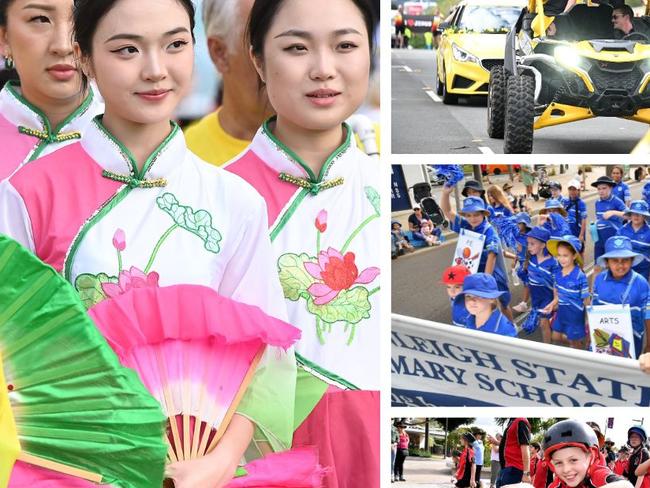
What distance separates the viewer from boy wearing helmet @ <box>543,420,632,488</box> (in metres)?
3.71

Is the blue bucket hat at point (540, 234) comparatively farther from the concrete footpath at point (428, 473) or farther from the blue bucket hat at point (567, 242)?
the concrete footpath at point (428, 473)

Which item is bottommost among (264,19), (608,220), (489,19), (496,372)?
(496,372)

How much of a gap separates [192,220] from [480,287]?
117 centimetres

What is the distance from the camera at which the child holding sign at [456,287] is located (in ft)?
13.6

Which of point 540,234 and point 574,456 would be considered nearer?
point 574,456

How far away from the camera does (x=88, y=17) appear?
3338mm

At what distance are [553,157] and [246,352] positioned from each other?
1.29m

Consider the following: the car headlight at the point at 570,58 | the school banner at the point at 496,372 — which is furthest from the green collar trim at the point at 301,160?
the car headlight at the point at 570,58

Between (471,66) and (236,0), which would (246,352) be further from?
(471,66)

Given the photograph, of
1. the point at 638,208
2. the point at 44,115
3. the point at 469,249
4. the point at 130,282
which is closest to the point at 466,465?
the point at 469,249

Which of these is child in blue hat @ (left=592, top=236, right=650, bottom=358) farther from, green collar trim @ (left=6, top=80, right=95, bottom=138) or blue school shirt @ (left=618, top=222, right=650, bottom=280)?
green collar trim @ (left=6, top=80, right=95, bottom=138)

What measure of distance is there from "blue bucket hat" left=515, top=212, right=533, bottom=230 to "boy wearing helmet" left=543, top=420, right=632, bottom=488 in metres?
0.81

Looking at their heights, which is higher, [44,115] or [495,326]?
[44,115]

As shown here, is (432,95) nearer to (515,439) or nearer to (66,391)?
(515,439)
